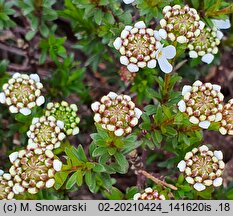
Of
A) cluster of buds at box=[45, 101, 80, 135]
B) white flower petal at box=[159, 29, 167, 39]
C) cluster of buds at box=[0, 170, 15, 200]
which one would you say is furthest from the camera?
cluster of buds at box=[45, 101, 80, 135]

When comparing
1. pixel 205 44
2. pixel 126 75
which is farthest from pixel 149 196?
pixel 126 75

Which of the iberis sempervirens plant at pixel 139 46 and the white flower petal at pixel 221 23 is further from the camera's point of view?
the white flower petal at pixel 221 23

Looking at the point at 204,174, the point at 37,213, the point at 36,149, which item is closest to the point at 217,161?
the point at 204,174

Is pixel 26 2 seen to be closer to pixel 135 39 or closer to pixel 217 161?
pixel 135 39

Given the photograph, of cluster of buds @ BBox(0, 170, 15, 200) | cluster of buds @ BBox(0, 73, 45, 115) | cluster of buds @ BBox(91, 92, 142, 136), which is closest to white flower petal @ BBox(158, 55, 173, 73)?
cluster of buds @ BBox(91, 92, 142, 136)

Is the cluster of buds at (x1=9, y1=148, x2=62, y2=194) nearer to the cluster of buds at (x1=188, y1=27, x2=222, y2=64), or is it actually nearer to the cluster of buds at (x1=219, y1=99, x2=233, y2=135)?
the cluster of buds at (x1=219, y1=99, x2=233, y2=135)

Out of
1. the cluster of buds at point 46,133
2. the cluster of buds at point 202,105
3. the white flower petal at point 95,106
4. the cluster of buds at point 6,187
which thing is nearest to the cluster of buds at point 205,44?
the cluster of buds at point 202,105

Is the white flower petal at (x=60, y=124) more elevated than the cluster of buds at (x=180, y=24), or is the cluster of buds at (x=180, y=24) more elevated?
the cluster of buds at (x=180, y=24)

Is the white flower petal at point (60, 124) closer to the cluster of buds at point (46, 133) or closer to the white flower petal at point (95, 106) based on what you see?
the cluster of buds at point (46, 133)
